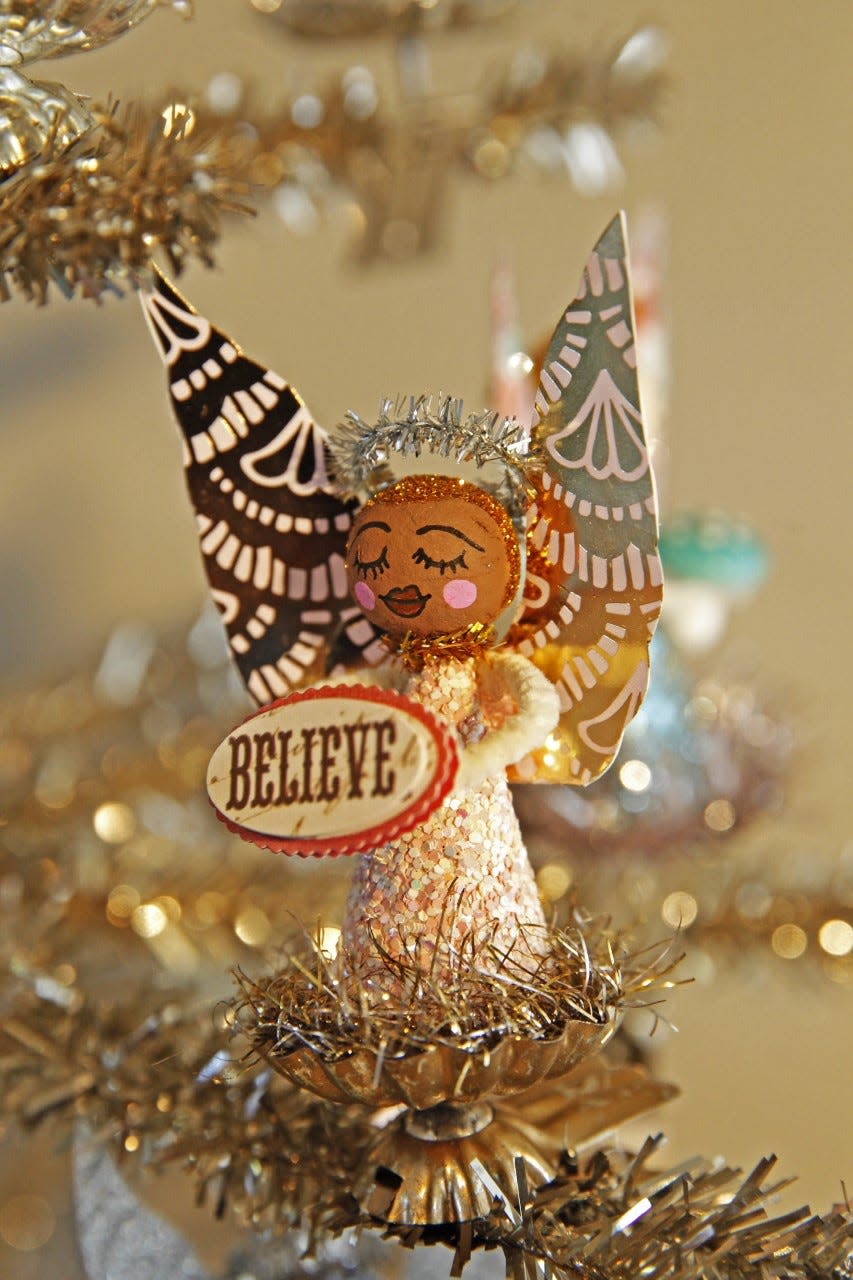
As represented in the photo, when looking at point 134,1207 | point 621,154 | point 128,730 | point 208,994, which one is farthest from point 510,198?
point 134,1207

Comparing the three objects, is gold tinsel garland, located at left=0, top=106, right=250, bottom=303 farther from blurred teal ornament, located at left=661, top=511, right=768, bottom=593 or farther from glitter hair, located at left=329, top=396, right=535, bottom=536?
blurred teal ornament, located at left=661, top=511, right=768, bottom=593

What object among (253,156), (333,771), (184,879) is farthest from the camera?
(184,879)

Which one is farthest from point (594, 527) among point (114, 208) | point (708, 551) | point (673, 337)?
point (673, 337)

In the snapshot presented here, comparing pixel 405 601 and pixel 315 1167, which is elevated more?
pixel 405 601

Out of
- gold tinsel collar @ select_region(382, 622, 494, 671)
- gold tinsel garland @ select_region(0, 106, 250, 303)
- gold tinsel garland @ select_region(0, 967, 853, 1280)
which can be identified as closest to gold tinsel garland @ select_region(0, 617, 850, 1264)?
gold tinsel garland @ select_region(0, 967, 853, 1280)

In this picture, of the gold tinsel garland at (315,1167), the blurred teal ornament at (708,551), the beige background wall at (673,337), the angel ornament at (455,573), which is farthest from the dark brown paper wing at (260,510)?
the beige background wall at (673,337)

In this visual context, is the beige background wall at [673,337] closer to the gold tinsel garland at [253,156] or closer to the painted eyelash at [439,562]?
the gold tinsel garland at [253,156]

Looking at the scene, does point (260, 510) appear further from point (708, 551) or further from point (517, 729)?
point (708, 551)
